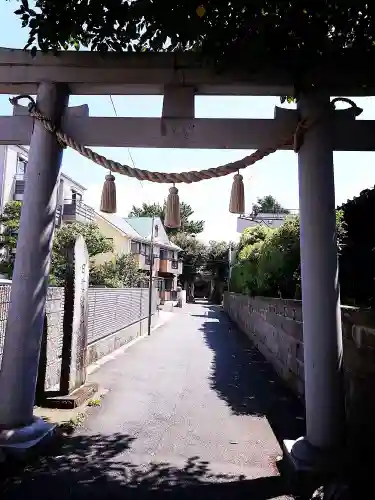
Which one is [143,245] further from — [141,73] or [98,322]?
[141,73]

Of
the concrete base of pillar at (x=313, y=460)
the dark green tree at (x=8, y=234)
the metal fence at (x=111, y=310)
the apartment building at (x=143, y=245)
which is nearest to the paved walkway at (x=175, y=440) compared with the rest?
the concrete base of pillar at (x=313, y=460)

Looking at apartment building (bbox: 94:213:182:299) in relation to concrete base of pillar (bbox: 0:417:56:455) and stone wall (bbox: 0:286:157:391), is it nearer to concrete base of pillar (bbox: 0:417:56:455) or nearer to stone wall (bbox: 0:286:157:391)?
stone wall (bbox: 0:286:157:391)

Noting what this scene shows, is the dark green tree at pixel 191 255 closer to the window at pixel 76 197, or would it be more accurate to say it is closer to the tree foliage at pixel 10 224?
the window at pixel 76 197

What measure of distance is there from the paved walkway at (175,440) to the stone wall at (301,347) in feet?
1.87

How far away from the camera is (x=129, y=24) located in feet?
12.9

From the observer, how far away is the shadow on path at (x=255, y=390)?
18.4ft

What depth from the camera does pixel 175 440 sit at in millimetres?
4723

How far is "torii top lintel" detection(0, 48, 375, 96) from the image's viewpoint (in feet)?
13.8

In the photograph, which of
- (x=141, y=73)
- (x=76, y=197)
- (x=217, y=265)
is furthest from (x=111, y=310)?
(x=217, y=265)

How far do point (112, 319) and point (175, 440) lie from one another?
293 inches

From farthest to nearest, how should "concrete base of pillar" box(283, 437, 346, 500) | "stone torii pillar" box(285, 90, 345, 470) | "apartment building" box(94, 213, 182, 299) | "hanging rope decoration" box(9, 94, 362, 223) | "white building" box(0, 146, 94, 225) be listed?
1. "apartment building" box(94, 213, 182, 299)
2. "white building" box(0, 146, 94, 225)
3. "hanging rope decoration" box(9, 94, 362, 223)
4. "stone torii pillar" box(285, 90, 345, 470)
5. "concrete base of pillar" box(283, 437, 346, 500)

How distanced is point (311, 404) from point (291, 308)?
4327 mm

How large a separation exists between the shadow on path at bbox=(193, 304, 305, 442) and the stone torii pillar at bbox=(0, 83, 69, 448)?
3019 mm

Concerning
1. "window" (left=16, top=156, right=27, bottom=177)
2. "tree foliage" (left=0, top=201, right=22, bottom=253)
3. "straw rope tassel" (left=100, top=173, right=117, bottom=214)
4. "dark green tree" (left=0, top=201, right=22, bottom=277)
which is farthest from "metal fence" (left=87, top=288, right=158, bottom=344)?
"window" (left=16, top=156, right=27, bottom=177)
